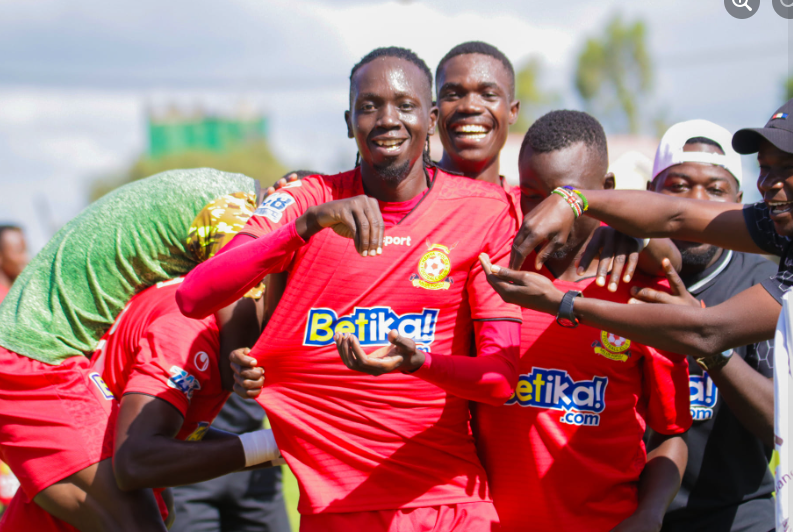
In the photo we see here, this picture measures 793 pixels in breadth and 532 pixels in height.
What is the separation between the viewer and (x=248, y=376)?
276 cm

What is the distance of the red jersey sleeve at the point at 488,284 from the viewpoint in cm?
267

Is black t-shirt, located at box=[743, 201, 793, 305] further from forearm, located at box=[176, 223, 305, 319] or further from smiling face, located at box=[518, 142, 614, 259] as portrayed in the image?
forearm, located at box=[176, 223, 305, 319]

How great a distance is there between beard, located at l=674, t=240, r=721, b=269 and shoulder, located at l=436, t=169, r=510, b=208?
106 cm

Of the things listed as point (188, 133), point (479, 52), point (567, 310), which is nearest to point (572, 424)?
point (567, 310)

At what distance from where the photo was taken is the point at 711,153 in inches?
143

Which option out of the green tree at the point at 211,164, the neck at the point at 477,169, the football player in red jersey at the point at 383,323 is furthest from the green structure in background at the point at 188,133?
the football player in red jersey at the point at 383,323

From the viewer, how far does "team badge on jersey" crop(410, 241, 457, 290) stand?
8.86 feet

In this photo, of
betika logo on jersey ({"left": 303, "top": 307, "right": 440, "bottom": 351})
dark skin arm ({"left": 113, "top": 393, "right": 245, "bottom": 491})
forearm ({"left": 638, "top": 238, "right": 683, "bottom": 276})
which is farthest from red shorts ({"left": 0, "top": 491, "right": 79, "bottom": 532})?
forearm ({"left": 638, "top": 238, "right": 683, "bottom": 276})

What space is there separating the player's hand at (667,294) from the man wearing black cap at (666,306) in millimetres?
103

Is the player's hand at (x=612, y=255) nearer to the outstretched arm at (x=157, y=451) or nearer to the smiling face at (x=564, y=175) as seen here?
the smiling face at (x=564, y=175)

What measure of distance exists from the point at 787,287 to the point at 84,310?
2997mm

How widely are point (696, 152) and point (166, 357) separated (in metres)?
2.71

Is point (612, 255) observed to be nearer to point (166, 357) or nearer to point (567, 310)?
point (567, 310)

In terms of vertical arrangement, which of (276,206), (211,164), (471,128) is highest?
(471,128)
